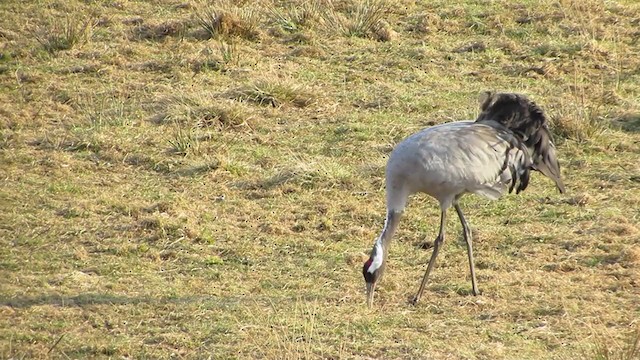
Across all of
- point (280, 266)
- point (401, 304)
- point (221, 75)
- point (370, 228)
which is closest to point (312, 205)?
point (370, 228)

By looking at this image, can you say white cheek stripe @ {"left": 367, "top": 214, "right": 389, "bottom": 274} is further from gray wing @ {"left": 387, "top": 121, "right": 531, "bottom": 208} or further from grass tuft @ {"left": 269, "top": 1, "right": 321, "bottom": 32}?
grass tuft @ {"left": 269, "top": 1, "right": 321, "bottom": 32}

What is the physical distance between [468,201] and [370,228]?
0.89 metres

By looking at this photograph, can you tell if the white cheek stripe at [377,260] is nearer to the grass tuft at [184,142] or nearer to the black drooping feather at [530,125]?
the black drooping feather at [530,125]

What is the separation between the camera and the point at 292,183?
8984 millimetres

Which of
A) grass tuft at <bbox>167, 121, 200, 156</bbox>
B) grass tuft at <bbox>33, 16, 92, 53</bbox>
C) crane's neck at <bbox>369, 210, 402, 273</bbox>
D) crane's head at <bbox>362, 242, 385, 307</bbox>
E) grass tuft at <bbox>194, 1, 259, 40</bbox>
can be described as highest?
crane's neck at <bbox>369, 210, 402, 273</bbox>

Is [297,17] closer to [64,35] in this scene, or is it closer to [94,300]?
[64,35]

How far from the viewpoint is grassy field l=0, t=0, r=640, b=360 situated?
672cm

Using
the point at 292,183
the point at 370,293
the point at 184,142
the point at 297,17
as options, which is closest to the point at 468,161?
the point at 370,293

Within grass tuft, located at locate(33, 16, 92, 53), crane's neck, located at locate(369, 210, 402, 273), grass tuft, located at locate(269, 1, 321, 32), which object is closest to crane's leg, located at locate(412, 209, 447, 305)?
crane's neck, located at locate(369, 210, 402, 273)

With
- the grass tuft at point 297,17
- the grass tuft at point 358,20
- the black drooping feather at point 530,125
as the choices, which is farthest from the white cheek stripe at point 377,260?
the grass tuft at point 297,17

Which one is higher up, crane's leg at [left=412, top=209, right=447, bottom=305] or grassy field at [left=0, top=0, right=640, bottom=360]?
crane's leg at [left=412, top=209, right=447, bottom=305]

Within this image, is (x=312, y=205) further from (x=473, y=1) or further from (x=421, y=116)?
(x=473, y=1)

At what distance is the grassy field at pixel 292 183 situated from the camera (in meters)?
6.72

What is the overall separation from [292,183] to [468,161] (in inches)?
82.3
